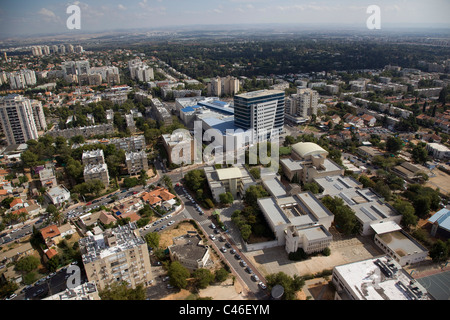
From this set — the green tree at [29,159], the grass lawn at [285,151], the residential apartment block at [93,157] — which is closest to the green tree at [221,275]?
the grass lawn at [285,151]

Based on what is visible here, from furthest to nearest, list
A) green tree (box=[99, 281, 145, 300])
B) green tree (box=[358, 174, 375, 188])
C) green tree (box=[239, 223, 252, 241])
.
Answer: green tree (box=[358, 174, 375, 188]) < green tree (box=[239, 223, 252, 241]) < green tree (box=[99, 281, 145, 300])

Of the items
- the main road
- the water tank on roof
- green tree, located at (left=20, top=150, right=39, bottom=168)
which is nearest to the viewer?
the water tank on roof

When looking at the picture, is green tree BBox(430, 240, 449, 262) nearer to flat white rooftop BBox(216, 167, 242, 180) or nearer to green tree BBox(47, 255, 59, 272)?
flat white rooftop BBox(216, 167, 242, 180)

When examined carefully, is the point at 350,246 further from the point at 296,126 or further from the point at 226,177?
the point at 296,126

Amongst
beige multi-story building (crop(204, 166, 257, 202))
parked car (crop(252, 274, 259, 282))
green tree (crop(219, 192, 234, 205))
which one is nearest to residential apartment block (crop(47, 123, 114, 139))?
beige multi-story building (crop(204, 166, 257, 202))

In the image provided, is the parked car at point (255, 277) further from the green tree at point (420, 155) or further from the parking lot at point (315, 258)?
the green tree at point (420, 155)

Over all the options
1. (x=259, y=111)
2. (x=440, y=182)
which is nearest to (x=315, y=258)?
(x=440, y=182)
